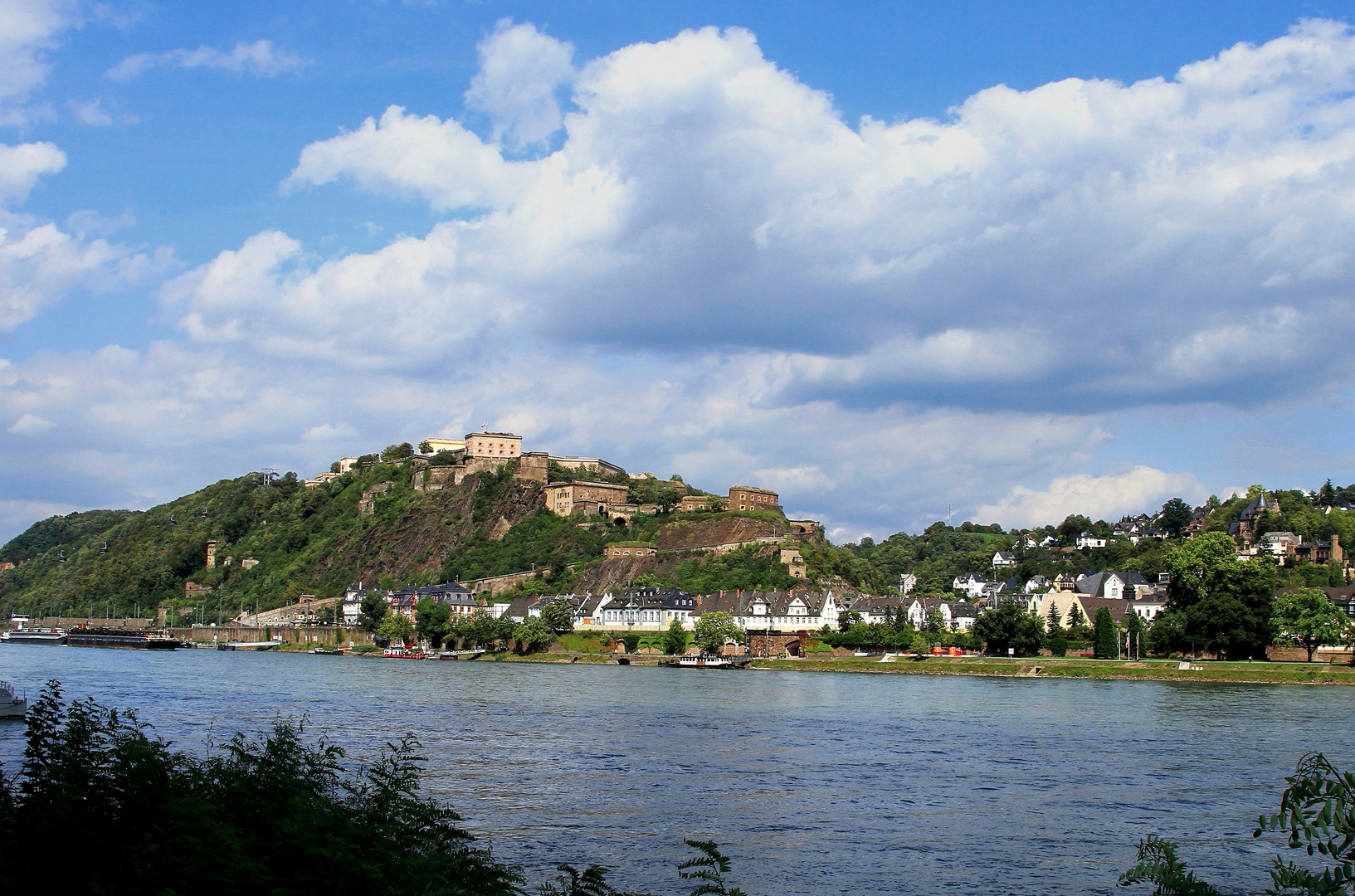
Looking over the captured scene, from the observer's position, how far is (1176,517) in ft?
592

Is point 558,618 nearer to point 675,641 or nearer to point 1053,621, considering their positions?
point 675,641

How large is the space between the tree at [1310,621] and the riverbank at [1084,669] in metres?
2.89

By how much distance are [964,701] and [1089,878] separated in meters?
36.6

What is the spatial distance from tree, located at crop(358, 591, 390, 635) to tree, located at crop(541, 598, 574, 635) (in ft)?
94.6

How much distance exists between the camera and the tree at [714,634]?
96.4 m

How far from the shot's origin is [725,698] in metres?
59.7

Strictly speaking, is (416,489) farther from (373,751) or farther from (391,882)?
(391,882)

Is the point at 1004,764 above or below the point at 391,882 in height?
below

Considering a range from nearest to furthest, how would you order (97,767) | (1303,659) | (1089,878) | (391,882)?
(391,882), (97,767), (1089,878), (1303,659)

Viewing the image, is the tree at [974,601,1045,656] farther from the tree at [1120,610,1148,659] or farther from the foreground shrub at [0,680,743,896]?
the foreground shrub at [0,680,743,896]

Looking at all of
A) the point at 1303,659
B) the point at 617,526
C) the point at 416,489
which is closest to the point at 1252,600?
the point at 1303,659

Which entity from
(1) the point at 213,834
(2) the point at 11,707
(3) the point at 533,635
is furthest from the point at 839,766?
(3) the point at 533,635

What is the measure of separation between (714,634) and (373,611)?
52505mm

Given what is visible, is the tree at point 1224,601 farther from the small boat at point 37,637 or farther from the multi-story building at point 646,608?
the small boat at point 37,637
